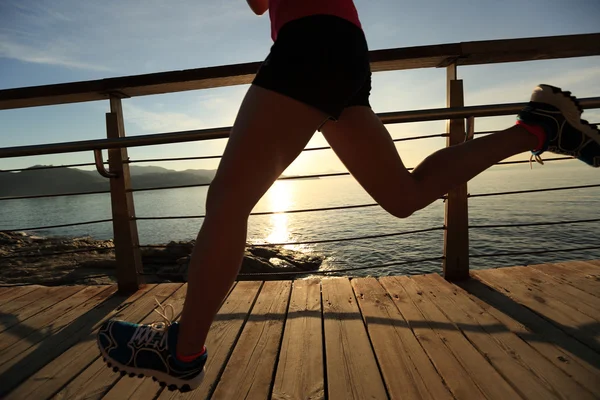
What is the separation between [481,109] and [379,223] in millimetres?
13162

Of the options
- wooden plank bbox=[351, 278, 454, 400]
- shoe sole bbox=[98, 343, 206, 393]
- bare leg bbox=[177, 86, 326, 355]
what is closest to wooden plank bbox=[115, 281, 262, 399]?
shoe sole bbox=[98, 343, 206, 393]

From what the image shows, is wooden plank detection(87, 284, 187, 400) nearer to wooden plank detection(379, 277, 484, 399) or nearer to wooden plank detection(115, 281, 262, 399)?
wooden plank detection(115, 281, 262, 399)

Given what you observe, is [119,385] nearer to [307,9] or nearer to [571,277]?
[307,9]

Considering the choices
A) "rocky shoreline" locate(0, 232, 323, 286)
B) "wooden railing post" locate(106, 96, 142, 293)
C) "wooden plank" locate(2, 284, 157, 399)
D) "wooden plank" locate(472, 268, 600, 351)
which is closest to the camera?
"wooden plank" locate(2, 284, 157, 399)

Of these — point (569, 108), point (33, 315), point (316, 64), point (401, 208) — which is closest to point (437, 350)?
point (401, 208)

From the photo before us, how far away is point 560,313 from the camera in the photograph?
144 cm

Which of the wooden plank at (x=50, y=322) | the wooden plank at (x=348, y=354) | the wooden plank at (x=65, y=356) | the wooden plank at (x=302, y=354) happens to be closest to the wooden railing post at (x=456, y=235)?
the wooden plank at (x=348, y=354)

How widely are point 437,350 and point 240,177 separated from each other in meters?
0.89

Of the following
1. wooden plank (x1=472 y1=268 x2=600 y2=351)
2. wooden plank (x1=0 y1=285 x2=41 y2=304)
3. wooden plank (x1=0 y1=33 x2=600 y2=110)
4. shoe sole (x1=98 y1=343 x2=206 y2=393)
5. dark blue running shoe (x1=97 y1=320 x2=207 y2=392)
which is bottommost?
wooden plank (x1=0 y1=285 x2=41 y2=304)

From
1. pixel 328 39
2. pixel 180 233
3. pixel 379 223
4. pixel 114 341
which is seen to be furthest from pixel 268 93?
pixel 180 233

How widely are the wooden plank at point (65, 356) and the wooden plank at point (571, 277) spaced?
2.04 meters

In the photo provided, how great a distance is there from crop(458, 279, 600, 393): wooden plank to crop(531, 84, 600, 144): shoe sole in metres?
0.66

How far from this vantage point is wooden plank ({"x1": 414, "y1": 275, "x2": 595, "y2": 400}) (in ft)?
3.18

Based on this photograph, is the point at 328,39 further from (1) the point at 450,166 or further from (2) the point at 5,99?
(2) the point at 5,99
